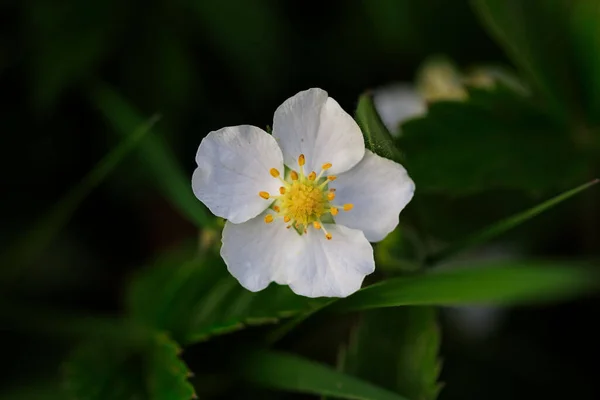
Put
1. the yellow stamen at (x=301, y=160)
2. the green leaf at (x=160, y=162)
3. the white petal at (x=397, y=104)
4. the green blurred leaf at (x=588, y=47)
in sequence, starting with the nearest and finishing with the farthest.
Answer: the yellow stamen at (x=301, y=160) < the green leaf at (x=160, y=162) < the green blurred leaf at (x=588, y=47) < the white petal at (x=397, y=104)

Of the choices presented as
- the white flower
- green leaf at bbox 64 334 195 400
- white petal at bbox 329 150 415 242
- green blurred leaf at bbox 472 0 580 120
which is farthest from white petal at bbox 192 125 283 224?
green blurred leaf at bbox 472 0 580 120

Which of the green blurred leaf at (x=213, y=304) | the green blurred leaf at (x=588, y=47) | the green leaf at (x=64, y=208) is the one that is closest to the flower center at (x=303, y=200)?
the green blurred leaf at (x=213, y=304)

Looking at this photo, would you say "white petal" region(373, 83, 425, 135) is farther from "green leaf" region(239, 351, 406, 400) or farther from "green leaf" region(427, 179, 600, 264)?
"green leaf" region(239, 351, 406, 400)

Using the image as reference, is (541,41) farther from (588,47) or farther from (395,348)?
(395,348)

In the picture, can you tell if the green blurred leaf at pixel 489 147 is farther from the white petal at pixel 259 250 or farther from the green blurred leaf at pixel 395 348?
the white petal at pixel 259 250

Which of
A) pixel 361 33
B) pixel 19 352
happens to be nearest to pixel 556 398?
pixel 361 33
